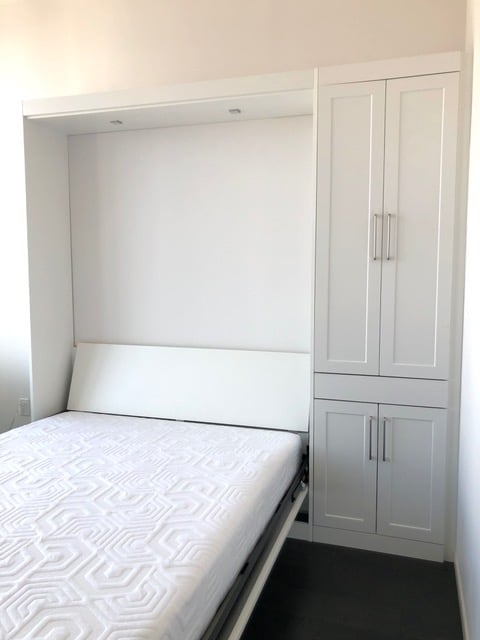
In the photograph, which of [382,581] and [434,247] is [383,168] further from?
[382,581]

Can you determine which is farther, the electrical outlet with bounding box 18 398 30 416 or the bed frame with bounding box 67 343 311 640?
the electrical outlet with bounding box 18 398 30 416

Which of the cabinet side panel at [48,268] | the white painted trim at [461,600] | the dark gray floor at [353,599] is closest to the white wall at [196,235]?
the cabinet side panel at [48,268]

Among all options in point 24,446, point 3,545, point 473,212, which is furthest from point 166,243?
point 3,545

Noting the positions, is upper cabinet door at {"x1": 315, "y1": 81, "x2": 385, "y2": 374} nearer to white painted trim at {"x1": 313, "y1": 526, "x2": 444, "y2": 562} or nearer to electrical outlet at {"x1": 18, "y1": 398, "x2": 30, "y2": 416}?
white painted trim at {"x1": 313, "y1": 526, "x2": 444, "y2": 562}

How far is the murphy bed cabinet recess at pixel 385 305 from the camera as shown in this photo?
240cm

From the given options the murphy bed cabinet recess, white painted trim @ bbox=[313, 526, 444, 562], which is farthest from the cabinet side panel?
white painted trim @ bbox=[313, 526, 444, 562]

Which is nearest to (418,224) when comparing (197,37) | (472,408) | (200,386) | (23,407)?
(472,408)

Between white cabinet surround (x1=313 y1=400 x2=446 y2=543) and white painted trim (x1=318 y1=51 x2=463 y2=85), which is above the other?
white painted trim (x1=318 y1=51 x2=463 y2=85)

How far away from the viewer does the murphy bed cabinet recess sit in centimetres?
240

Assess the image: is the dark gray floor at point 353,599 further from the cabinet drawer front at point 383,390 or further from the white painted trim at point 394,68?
the white painted trim at point 394,68

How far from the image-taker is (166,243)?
3.17 metres

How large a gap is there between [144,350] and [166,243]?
0.66 m

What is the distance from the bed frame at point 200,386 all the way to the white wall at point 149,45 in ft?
1.99

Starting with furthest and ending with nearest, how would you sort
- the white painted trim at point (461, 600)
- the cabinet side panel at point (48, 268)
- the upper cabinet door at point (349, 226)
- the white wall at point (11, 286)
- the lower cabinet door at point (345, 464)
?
the white wall at point (11, 286) < the cabinet side panel at point (48, 268) < the lower cabinet door at point (345, 464) < the upper cabinet door at point (349, 226) < the white painted trim at point (461, 600)
